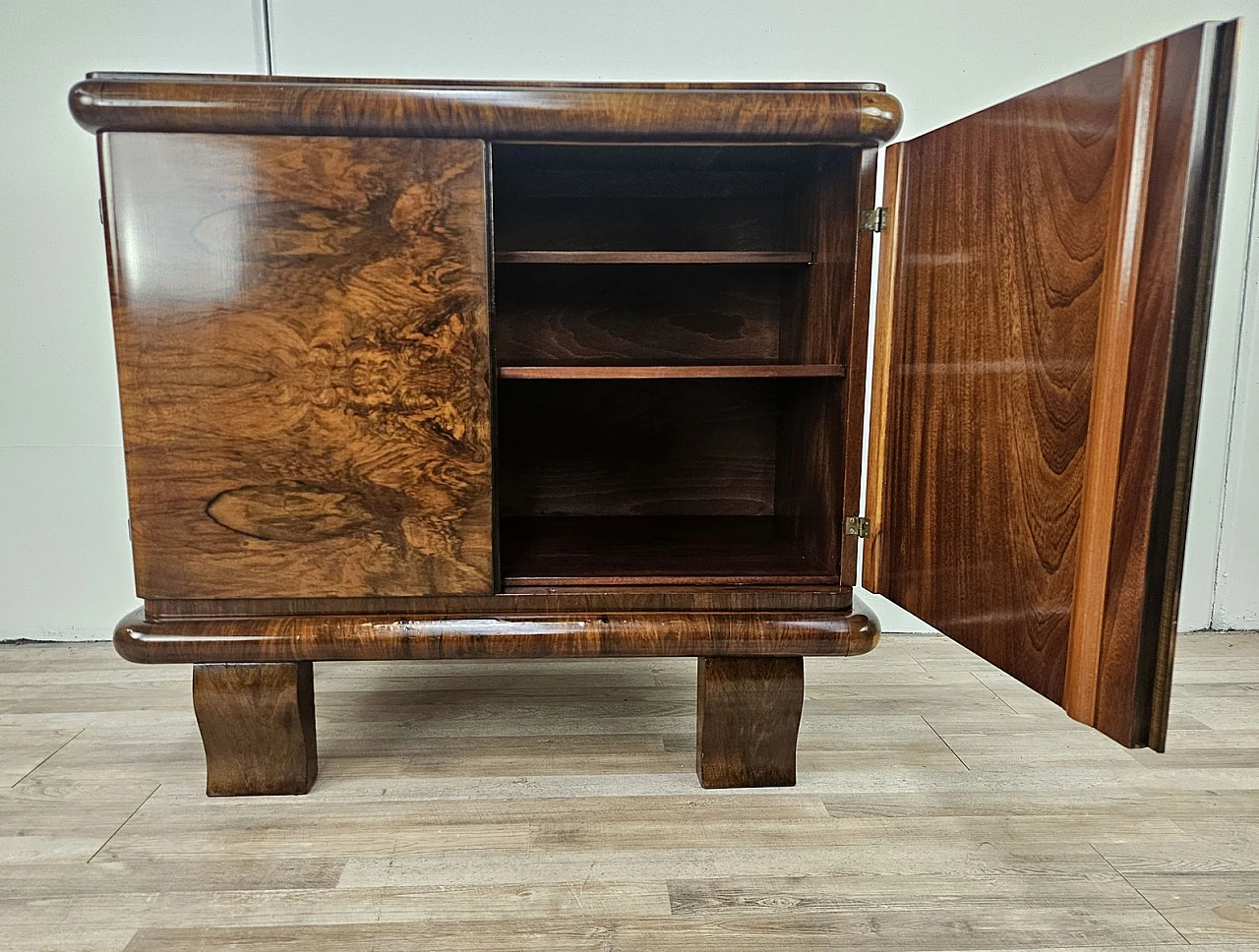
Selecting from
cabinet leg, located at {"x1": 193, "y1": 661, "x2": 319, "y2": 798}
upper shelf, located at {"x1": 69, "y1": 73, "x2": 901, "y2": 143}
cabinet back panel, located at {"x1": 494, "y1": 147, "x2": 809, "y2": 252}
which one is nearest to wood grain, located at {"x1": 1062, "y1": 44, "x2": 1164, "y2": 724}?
upper shelf, located at {"x1": 69, "y1": 73, "x2": 901, "y2": 143}

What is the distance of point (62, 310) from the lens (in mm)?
1717

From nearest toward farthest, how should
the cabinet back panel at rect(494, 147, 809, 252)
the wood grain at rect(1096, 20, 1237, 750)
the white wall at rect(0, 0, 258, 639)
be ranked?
the wood grain at rect(1096, 20, 1237, 750)
the cabinet back panel at rect(494, 147, 809, 252)
the white wall at rect(0, 0, 258, 639)

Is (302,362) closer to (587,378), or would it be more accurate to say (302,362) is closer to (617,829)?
(587,378)

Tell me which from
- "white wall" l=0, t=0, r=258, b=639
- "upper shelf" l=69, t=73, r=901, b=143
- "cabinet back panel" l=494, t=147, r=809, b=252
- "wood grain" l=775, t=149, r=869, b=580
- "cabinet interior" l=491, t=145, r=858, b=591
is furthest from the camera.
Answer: "white wall" l=0, t=0, r=258, b=639

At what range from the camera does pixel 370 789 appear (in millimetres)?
1190

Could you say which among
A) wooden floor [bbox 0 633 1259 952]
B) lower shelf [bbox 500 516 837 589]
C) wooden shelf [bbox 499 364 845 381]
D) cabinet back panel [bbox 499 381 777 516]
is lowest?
wooden floor [bbox 0 633 1259 952]

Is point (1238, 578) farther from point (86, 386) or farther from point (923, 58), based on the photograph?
point (86, 386)

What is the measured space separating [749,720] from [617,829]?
0.23 m

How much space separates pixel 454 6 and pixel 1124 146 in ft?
4.39

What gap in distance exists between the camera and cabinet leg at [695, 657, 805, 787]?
1153 millimetres

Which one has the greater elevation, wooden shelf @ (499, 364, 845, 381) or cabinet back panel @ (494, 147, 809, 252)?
cabinet back panel @ (494, 147, 809, 252)

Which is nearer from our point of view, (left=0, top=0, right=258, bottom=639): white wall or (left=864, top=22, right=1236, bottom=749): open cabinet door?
(left=864, top=22, right=1236, bottom=749): open cabinet door

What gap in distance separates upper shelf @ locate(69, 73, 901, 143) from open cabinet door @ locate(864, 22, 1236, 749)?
0.18 metres

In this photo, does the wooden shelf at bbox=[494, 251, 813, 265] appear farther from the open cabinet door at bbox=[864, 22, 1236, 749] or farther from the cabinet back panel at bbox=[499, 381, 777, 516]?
the cabinet back panel at bbox=[499, 381, 777, 516]
